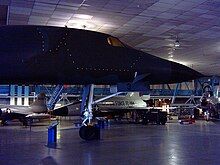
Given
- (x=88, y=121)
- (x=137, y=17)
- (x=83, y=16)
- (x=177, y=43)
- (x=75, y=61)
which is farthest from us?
(x=177, y=43)

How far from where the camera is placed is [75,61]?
11.4 metres

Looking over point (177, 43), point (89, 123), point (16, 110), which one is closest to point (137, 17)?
point (89, 123)

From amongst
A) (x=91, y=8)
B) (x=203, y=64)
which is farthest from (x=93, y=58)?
(x=203, y=64)

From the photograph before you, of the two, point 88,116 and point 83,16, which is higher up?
point 83,16

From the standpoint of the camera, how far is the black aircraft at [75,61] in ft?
36.0

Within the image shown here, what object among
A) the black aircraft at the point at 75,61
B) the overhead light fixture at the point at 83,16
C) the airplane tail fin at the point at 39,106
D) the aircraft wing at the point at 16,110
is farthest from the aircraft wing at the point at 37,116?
the black aircraft at the point at 75,61

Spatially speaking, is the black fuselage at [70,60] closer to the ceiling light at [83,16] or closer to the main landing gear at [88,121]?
the main landing gear at [88,121]

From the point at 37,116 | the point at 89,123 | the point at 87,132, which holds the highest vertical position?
the point at 89,123

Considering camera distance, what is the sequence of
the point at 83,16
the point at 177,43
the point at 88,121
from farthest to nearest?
1. the point at 177,43
2. the point at 83,16
3. the point at 88,121

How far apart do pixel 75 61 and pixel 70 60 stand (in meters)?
0.19

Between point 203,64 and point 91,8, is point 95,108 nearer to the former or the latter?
point 203,64

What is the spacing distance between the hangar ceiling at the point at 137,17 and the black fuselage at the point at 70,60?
2.69 m

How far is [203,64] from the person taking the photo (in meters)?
33.3

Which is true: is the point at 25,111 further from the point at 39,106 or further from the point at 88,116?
the point at 88,116
